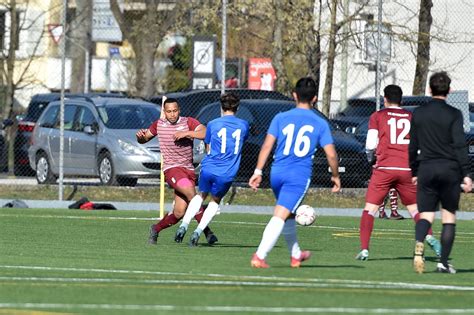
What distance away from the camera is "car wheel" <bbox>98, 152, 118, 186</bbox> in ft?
98.0

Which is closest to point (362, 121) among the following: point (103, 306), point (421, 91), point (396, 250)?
point (421, 91)

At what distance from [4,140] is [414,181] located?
21.9m

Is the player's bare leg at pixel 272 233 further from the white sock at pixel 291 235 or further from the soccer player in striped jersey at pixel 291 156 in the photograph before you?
the white sock at pixel 291 235

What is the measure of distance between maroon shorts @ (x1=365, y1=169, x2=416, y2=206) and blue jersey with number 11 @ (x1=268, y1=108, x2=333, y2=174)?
220cm

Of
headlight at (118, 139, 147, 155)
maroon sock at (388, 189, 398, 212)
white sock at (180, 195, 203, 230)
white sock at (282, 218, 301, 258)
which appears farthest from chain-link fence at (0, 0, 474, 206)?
white sock at (282, 218, 301, 258)

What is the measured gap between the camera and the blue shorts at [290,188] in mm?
14625

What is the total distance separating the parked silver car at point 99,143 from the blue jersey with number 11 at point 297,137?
15104mm

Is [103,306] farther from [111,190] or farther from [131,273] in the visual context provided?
[111,190]

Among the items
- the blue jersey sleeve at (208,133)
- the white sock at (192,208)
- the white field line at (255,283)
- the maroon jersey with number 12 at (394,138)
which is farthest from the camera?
the white sock at (192,208)

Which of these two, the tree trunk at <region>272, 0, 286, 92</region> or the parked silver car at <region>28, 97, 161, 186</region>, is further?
the tree trunk at <region>272, 0, 286, 92</region>

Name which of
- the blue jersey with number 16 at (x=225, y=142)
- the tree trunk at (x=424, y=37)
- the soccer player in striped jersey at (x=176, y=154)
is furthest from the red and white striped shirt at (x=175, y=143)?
the tree trunk at (x=424, y=37)

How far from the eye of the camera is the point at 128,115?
31172mm

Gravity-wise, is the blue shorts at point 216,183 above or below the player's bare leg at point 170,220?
above

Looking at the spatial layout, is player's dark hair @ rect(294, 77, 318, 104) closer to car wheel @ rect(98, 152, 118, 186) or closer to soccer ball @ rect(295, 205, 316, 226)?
soccer ball @ rect(295, 205, 316, 226)
